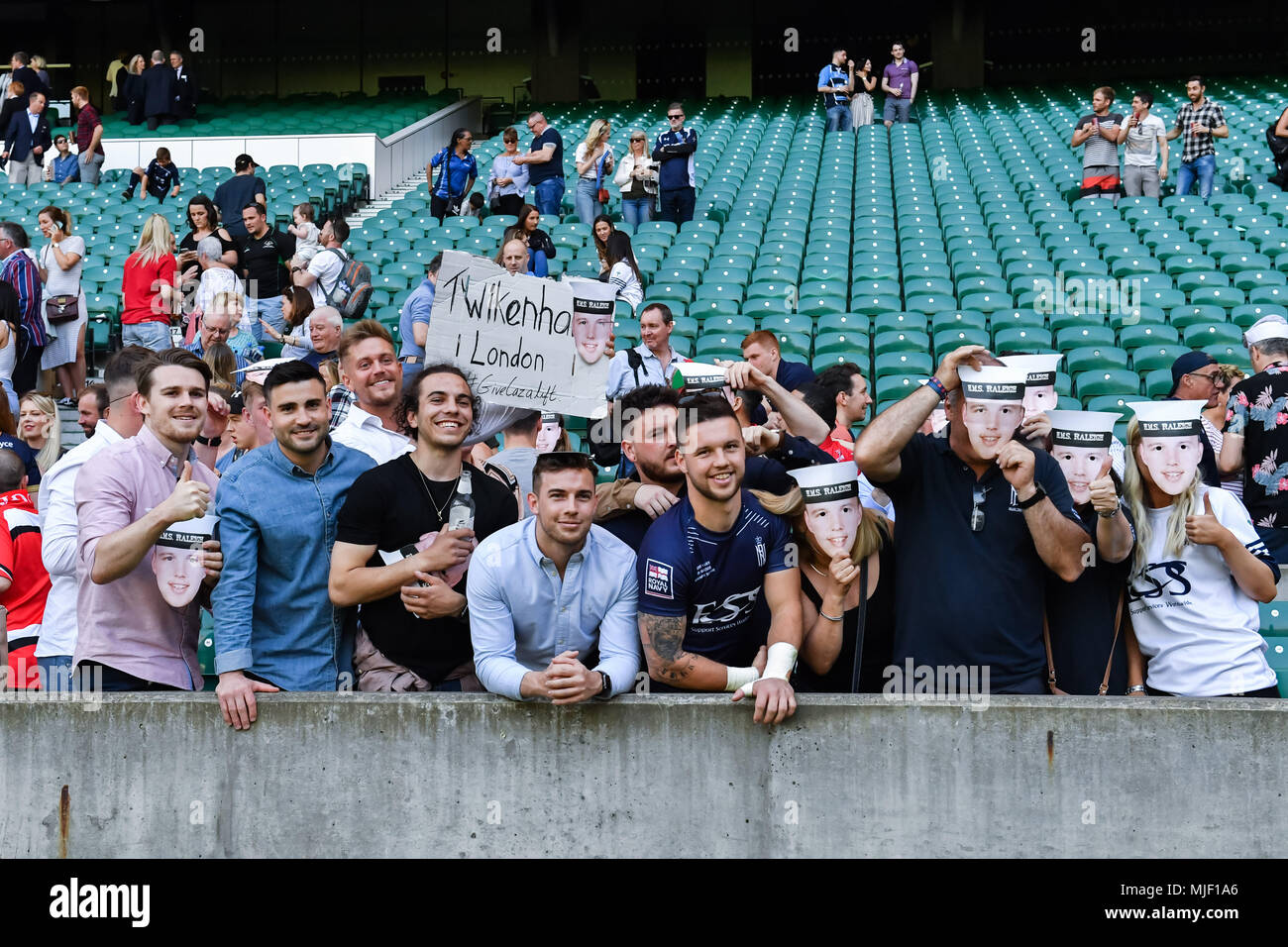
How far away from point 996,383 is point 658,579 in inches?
45.1

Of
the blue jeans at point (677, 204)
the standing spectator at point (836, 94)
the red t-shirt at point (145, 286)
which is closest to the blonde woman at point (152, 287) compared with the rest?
the red t-shirt at point (145, 286)

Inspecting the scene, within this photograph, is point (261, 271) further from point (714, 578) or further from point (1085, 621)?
point (1085, 621)

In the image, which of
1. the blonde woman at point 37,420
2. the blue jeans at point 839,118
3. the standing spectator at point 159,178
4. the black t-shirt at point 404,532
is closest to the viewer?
the black t-shirt at point 404,532

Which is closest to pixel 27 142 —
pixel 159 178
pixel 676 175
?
pixel 159 178

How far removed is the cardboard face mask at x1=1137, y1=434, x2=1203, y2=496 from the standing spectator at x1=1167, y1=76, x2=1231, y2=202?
40.0 ft

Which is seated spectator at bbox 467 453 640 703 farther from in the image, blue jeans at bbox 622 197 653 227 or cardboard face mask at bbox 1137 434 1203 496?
blue jeans at bbox 622 197 653 227

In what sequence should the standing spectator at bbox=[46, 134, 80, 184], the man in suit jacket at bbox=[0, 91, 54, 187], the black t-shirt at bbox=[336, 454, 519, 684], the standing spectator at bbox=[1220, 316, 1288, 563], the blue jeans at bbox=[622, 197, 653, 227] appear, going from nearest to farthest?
the black t-shirt at bbox=[336, 454, 519, 684], the standing spectator at bbox=[1220, 316, 1288, 563], the blue jeans at bbox=[622, 197, 653, 227], the man in suit jacket at bbox=[0, 91, 54, 187], the standing spectator at bbox=[46, 134, 80, 184]

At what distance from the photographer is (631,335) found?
33.2ft

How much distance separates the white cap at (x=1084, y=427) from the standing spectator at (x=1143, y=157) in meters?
12.1

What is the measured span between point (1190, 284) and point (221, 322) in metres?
8.20

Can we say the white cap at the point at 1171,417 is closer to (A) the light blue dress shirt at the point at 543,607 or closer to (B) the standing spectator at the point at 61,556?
(A) the light blue dress shirt at the point at 543,607

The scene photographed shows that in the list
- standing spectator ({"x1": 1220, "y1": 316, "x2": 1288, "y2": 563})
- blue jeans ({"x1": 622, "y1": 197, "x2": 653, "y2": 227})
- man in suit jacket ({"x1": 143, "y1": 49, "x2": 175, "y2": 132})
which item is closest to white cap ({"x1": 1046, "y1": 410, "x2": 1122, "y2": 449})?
standing spectator ({"x1": 1220, "y1": 316, "x2": 1288, "y2": 563})

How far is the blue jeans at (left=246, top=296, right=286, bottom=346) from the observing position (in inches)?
416

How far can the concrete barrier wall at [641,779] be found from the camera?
3.85 meters
